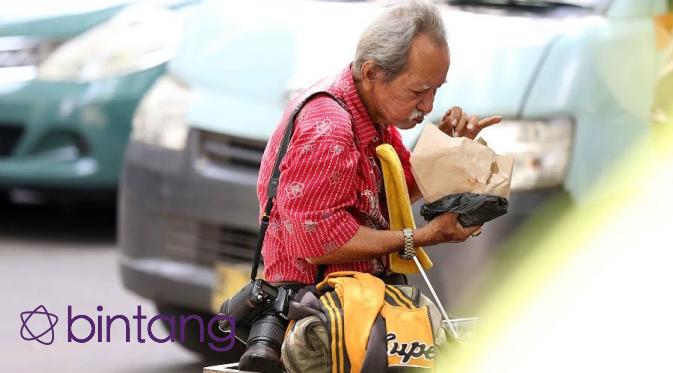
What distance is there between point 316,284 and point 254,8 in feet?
8.48

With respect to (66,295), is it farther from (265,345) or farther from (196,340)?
(265,345)

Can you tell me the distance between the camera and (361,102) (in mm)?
3570

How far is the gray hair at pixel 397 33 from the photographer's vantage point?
11.3 feet

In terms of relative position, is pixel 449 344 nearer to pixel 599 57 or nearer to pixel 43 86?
pixel 599 57

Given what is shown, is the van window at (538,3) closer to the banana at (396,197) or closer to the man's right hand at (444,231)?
the banana at (396,197)

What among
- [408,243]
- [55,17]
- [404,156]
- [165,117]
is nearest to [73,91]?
[55,17]

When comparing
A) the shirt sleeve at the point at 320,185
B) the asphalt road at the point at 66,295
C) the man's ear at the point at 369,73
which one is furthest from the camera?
the asphalt road at the point at 66,295

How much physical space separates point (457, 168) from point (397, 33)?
34 cm

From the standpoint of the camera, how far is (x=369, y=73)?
3.52 m

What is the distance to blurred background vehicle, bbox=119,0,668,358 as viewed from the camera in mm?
5066

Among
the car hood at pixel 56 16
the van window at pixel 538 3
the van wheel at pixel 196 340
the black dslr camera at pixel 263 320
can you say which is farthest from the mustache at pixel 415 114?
the car hood at pixel 56 16

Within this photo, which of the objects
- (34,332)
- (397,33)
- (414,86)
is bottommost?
(34,332)

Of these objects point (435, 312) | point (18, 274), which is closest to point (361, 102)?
point (435, 312)

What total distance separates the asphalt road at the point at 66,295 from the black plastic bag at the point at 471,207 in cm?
289
